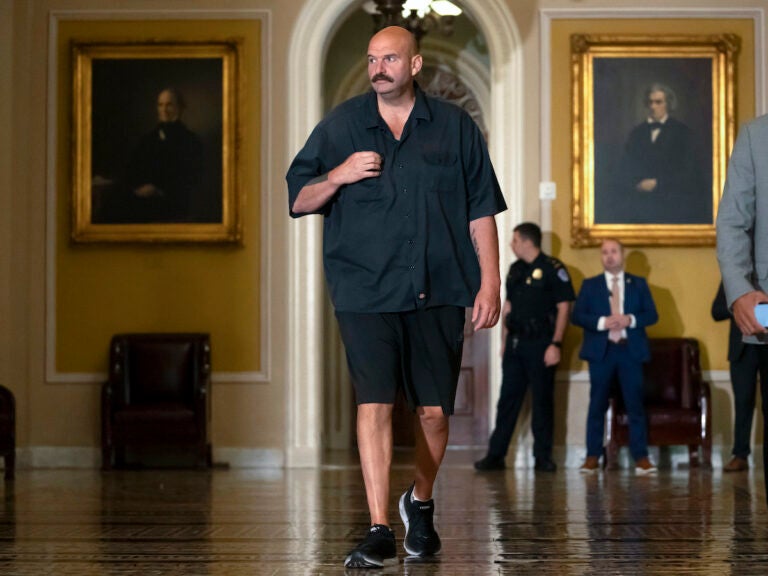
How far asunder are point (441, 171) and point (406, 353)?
1.90 ft

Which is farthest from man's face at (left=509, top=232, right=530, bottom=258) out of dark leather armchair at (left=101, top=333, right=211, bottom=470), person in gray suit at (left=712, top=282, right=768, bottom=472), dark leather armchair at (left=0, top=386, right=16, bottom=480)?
dark leather armchair at (left=0, top=386, right=16, bottom=480)

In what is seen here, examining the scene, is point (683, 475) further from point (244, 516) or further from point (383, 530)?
point (383, 530)

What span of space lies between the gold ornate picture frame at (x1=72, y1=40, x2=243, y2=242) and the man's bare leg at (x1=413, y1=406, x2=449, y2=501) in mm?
5391

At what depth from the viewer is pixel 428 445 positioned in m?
4.32

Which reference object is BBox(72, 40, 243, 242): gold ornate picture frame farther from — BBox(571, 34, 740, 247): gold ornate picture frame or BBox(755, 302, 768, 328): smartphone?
BBox(755, 302, 768, 328): smartphone

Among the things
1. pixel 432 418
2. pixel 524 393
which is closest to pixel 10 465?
pixel 524 393

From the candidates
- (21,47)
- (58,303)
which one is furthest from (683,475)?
(21,47)

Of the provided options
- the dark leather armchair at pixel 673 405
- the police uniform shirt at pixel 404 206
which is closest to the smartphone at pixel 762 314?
the police uniform shirt at pixel 404 206

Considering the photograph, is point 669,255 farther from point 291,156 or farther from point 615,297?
point 291,156

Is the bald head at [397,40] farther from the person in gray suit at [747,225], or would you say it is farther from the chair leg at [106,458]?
the chair leg at [106,458]

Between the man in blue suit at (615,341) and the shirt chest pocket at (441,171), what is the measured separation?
190 inches

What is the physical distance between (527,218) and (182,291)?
2515 mm

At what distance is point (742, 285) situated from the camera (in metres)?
4.15

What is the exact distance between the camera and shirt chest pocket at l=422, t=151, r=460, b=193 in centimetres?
416
